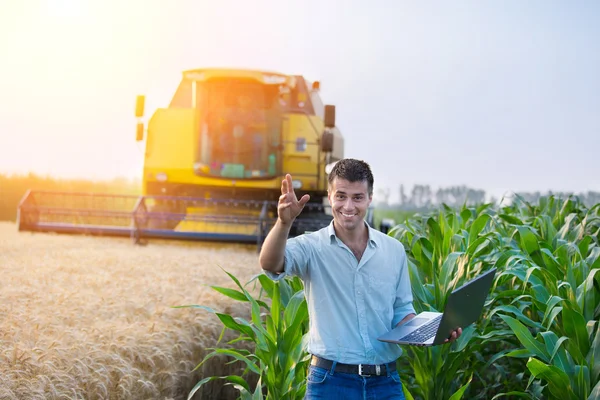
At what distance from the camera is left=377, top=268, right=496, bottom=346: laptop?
2.29m

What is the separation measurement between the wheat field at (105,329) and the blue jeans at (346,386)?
1137 millimetres

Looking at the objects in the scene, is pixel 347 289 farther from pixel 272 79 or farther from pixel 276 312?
pixel 272 79

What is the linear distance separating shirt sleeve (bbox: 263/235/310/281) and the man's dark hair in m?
0.24

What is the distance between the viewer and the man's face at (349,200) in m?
2.39

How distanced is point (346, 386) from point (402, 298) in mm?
413

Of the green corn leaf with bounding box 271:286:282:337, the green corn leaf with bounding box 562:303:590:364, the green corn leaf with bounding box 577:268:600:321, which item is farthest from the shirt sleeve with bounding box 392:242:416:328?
the green corn leaf with bounding box 577:268:600:321

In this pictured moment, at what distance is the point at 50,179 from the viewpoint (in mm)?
25000

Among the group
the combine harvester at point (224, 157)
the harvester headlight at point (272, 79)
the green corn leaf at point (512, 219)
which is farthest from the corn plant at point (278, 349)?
the harvester headlight at point (272, 79)

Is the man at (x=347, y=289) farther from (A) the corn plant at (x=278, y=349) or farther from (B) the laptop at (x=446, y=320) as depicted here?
(A) the corn plant at (x=278, y=349)

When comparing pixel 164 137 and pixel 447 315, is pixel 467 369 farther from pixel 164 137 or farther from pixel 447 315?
pixel 164 137

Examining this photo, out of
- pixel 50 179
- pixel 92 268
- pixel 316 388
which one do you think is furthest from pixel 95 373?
pixel 50 179

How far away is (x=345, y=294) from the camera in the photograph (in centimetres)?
249

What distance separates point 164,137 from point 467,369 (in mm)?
9112

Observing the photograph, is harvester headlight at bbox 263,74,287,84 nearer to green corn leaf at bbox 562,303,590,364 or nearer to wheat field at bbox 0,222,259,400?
wheat field at bbox 0,222,259,400
